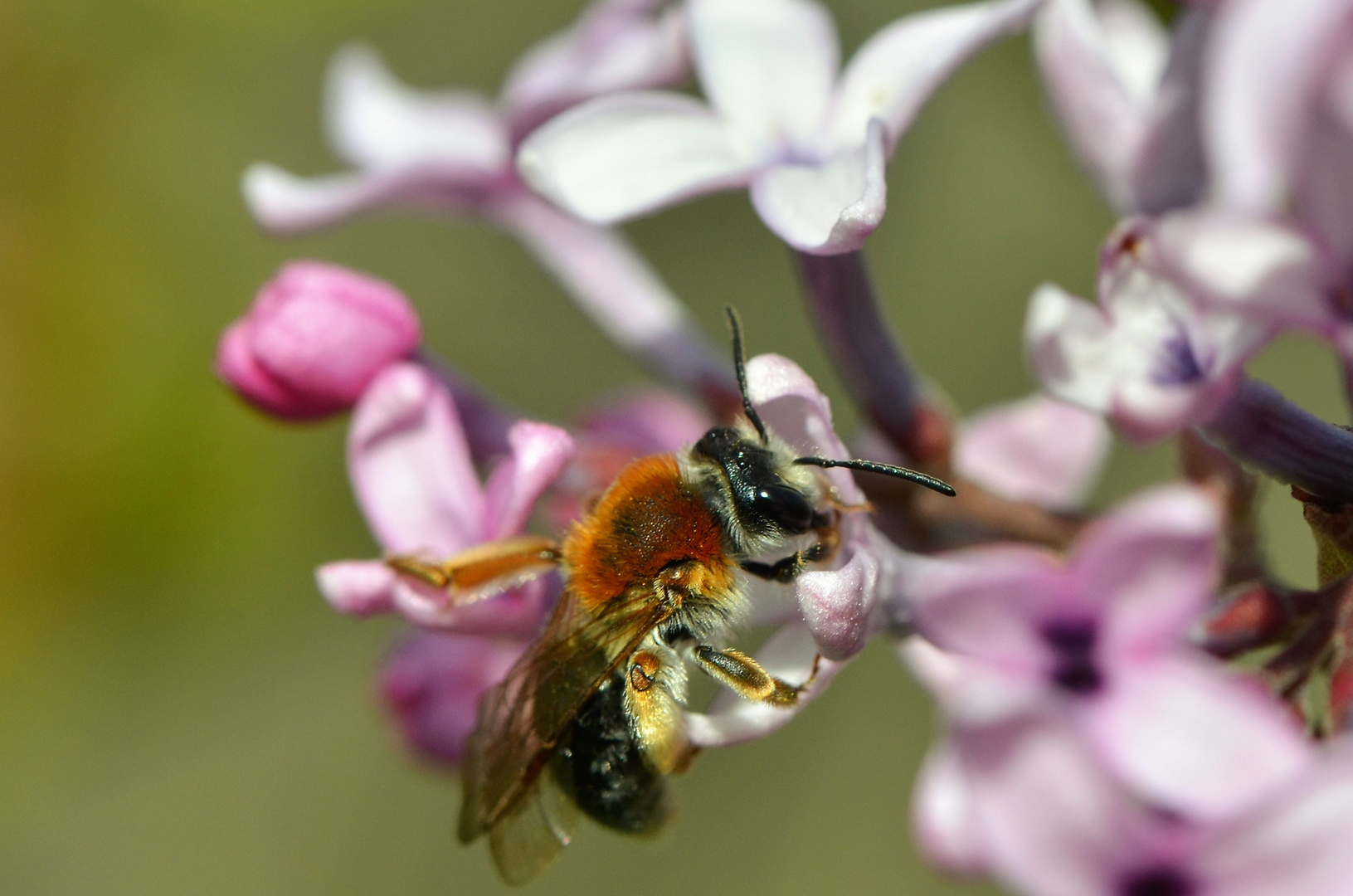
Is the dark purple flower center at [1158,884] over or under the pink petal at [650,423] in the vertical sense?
over

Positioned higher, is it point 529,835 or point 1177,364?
point 1177,364

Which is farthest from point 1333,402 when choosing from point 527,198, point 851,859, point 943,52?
point 943,52

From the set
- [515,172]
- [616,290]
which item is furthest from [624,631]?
[515,172]

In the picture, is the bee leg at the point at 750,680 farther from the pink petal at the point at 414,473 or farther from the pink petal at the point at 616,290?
the pink petal at the point at 616,290

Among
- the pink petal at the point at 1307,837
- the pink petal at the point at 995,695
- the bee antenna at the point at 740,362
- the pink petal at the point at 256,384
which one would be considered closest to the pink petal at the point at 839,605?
the pink petal at the point at 995,695

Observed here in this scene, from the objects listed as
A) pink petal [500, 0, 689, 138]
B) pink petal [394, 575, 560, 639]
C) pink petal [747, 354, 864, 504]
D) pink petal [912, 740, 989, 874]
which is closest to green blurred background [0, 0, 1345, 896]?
pink petal [500, 0, 689, 138]

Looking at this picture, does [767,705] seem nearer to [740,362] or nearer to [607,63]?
[740,362]

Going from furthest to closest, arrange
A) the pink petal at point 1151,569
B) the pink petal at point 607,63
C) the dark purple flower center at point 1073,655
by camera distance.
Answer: the pink petal at point 607,63 < the dark purple flower center at point 1073,655 < the pink petal at point 1151,569
